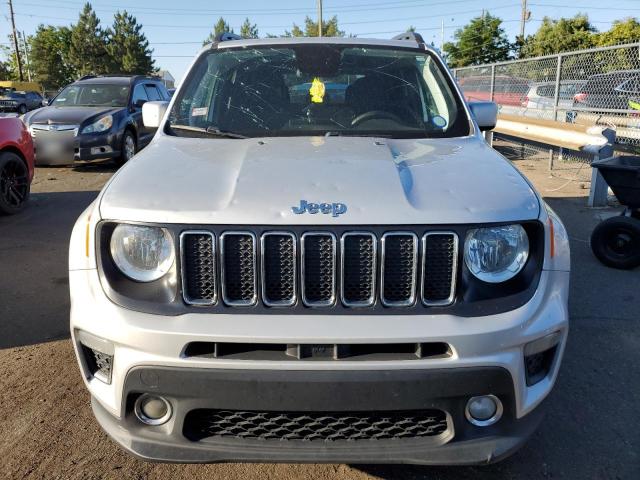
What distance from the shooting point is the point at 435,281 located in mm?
2080

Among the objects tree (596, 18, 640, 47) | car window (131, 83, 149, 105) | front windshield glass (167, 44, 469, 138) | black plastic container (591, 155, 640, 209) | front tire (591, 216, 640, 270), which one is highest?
tree (596, 18, 640, 47)

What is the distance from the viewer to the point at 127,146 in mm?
11398

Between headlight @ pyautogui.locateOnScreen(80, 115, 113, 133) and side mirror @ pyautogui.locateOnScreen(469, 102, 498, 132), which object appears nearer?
side mirror @ pyautogui.locateOnScreen(469, 102, 498, 132)

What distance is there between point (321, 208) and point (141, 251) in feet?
2.35

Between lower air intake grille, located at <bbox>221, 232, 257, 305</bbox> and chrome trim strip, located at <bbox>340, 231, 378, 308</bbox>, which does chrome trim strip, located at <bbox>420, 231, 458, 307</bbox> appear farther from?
lower air intake grille, located at <bbox>221, 232, 257, 305</bbox>

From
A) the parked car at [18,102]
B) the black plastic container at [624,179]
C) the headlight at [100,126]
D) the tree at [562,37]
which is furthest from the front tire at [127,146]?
the tree at [562,37]

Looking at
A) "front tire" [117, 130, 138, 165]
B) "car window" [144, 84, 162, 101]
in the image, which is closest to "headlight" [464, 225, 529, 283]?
"front tire" [117, 130, 138, 165]

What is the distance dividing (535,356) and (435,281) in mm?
491

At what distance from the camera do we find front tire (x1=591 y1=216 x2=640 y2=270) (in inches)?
204

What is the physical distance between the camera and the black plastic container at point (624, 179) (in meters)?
5.05

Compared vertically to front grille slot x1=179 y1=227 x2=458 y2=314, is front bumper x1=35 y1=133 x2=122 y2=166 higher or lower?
lower

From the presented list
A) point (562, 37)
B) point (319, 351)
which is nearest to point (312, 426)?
point (319, 351)

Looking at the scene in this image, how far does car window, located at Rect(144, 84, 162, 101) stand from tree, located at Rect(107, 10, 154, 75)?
226ft

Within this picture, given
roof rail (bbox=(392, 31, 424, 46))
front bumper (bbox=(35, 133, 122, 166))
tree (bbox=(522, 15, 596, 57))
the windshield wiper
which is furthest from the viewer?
tree (bbox=(522, 15, 596, 57))
